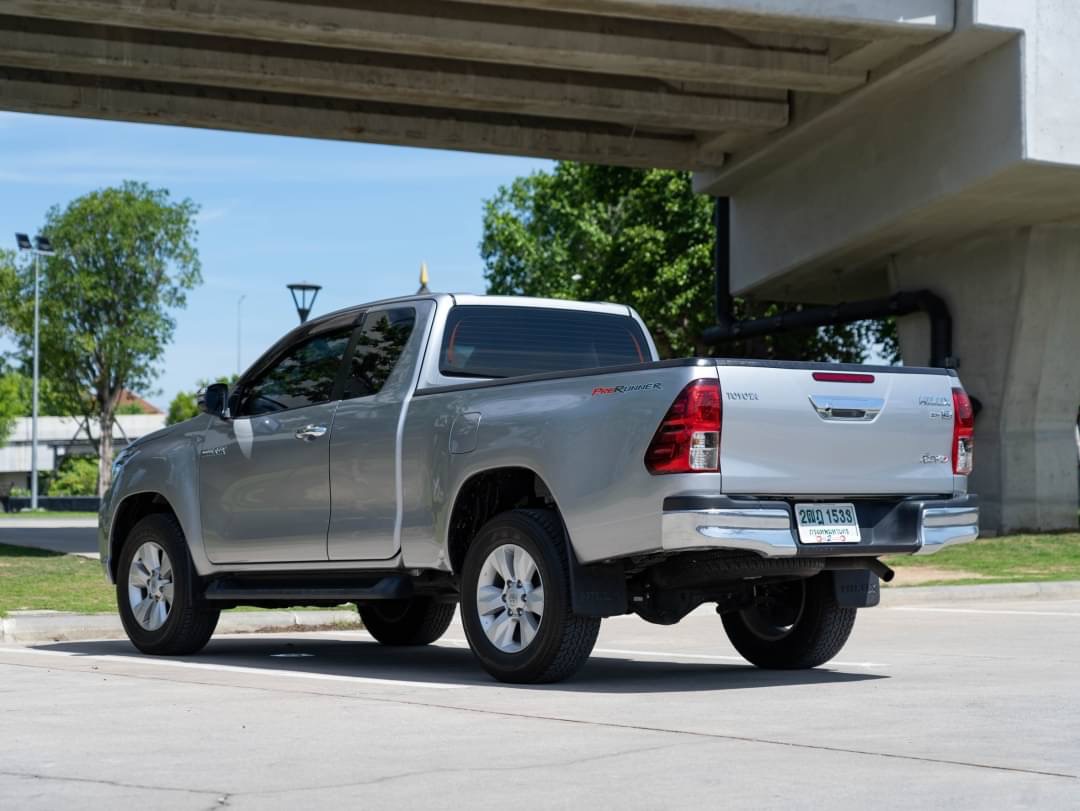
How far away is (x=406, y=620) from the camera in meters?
11.8

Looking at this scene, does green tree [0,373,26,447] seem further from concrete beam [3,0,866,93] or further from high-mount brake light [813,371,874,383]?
high-mount brake light [813,371,874,383]

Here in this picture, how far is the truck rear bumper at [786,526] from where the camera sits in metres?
7.82

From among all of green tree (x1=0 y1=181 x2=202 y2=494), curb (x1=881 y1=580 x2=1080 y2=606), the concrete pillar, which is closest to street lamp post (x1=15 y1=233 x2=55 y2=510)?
green tree (x1=0 y1=181 x2=202 y2=494)

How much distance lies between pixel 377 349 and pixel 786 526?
2.96m

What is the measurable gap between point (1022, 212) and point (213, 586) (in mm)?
20022

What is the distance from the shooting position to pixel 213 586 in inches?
413

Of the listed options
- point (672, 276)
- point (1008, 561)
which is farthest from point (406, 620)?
point (672, 276)

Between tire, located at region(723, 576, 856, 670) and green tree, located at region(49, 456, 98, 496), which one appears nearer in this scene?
tire, located at region(723, 576, 856, 670)

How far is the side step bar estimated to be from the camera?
9422 mm

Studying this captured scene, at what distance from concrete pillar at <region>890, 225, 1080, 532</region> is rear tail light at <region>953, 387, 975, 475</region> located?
20.7m

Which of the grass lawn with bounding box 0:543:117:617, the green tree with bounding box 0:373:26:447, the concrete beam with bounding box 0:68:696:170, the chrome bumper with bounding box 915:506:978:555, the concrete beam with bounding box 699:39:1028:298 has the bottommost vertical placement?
the grass lawn with bounding box 0:543:117:617

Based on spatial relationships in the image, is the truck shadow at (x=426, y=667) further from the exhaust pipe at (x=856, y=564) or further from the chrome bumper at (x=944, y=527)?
the chrome bumper at (x=944, y=527)

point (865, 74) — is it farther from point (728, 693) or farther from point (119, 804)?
point (119, 804)

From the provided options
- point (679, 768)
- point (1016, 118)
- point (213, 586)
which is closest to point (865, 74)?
point (1016, 118)
